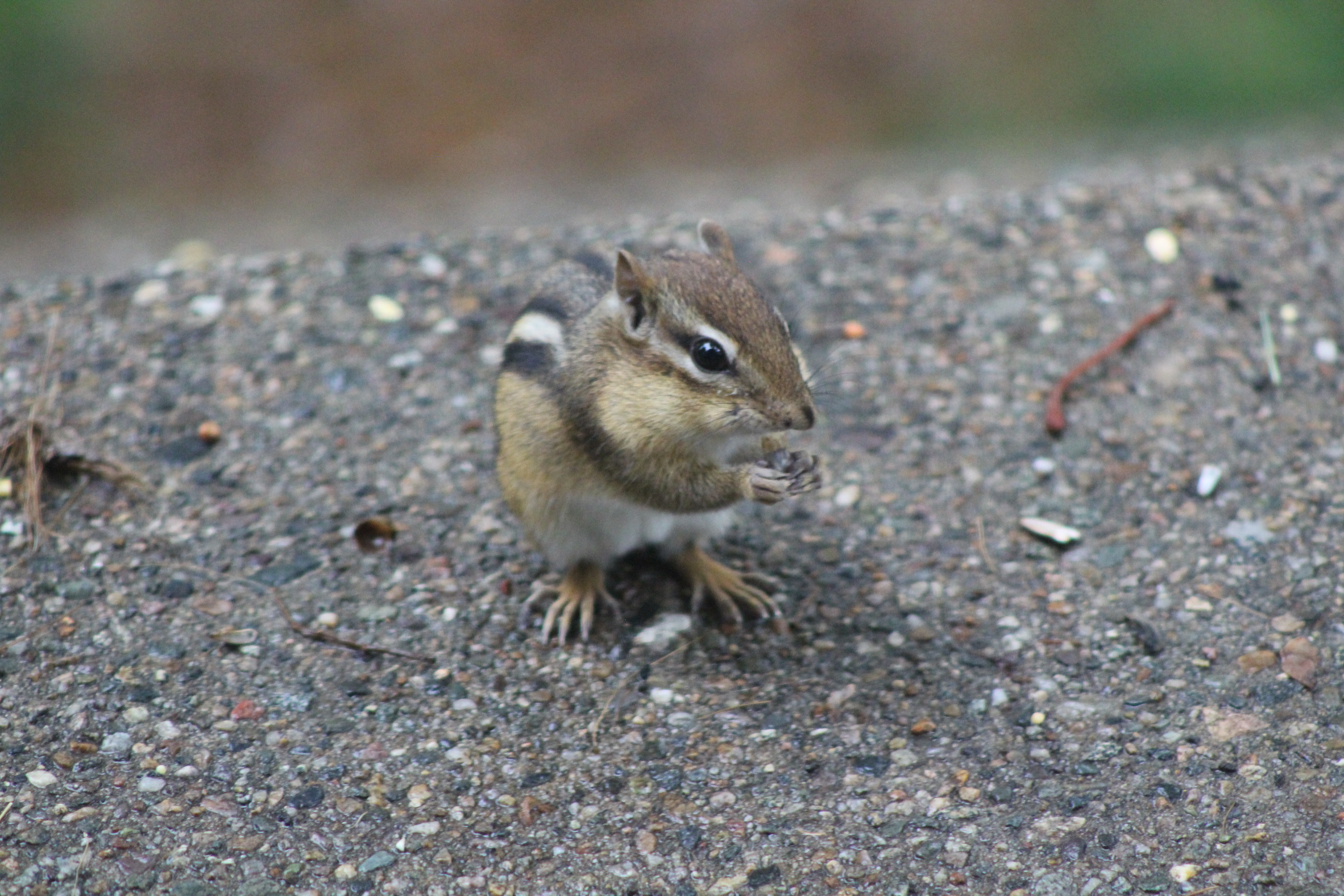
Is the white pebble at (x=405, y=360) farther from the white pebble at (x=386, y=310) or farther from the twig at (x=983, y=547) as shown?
the twig at (x=983, y=547)

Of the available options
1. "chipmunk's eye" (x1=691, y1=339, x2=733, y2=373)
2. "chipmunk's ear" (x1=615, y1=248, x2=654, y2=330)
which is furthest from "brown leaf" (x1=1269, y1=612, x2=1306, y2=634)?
"chipmunk's ear" (x1=615, y1=248, x2=654, y2=330)

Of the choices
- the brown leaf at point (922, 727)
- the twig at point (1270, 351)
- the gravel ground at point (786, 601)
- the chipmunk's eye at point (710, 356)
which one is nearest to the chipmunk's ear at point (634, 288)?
the chipmunk's eye at point (710, 356)

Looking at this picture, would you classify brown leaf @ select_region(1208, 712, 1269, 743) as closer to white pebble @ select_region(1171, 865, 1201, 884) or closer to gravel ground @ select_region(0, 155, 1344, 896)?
gravel ground @ select_region(0, 155, 1344, 896)

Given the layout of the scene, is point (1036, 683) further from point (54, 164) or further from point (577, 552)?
point (54, 164)

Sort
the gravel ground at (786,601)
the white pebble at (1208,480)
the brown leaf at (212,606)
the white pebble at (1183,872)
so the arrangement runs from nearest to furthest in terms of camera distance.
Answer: the white pebble at (1183,872) → the gravel ground at (786,601) → the brown leaf at (212,606) → the white pebble at (1208,480)

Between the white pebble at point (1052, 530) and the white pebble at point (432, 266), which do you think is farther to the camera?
the white pebble at point (432, 266)

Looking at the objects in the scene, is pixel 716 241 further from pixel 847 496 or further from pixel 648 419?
pixel 847 496

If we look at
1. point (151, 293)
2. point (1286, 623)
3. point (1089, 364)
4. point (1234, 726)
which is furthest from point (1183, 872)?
point (151, 293)
